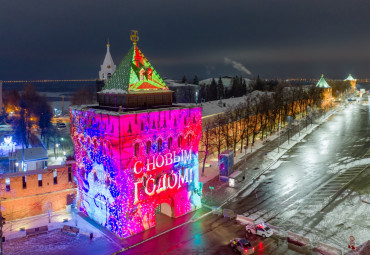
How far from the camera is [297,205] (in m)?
35.3

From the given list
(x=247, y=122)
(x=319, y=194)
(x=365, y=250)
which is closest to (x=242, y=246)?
(x=365, y=250)

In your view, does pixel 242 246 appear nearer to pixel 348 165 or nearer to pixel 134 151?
pixel 134 151

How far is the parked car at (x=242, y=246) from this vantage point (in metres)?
25.2

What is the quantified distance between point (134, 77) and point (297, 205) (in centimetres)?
2106

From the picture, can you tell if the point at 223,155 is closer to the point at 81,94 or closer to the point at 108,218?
the point at 108,218

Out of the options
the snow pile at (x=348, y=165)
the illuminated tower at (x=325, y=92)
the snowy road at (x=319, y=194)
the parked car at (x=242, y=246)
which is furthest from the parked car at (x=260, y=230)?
the illuminated tower at (x=325, y=92)

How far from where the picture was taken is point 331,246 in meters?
26.0

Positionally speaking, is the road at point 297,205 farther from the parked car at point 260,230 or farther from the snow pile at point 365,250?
the snow pile at point 365,250

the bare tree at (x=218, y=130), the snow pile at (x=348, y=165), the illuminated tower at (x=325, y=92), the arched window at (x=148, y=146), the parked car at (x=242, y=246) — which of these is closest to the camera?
the parked car at (x=242, y=246)

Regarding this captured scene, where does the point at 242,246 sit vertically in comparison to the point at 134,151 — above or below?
below

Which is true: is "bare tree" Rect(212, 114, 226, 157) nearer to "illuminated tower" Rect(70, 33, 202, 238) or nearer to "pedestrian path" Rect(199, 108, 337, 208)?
"pedestrian path" Rect(199, 108, 337, 208)

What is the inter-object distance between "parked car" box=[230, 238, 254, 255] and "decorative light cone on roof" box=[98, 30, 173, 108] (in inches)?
521

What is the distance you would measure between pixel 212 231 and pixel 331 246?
30.8 feet

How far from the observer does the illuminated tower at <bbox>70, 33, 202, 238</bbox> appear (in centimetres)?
2747
